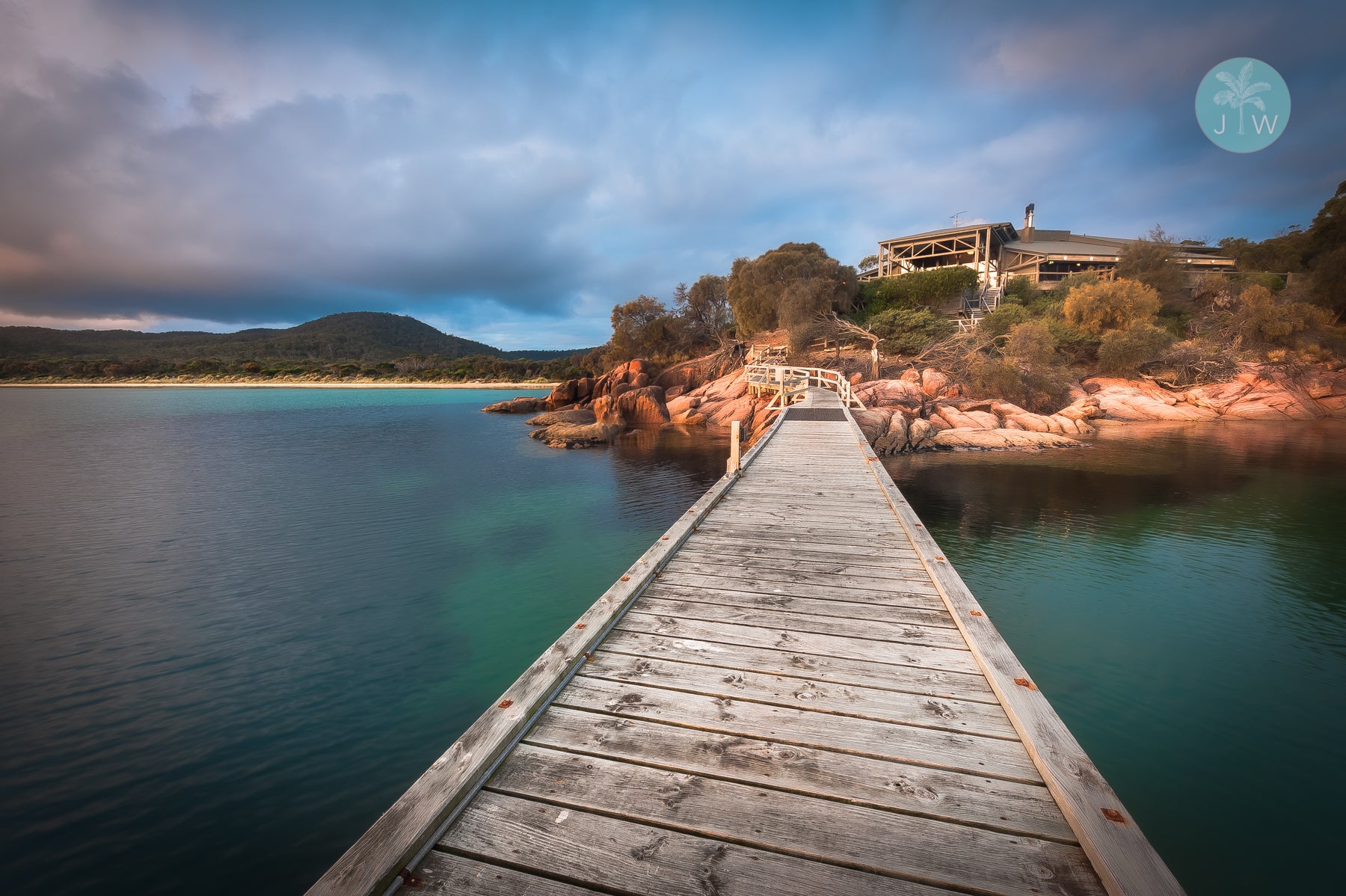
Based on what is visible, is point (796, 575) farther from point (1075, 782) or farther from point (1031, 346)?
point (1031, 346)

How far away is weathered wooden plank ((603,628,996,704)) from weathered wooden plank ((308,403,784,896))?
33cm

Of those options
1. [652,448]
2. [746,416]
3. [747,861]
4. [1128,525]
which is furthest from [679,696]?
[746,416]

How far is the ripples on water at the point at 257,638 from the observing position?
16.0ft

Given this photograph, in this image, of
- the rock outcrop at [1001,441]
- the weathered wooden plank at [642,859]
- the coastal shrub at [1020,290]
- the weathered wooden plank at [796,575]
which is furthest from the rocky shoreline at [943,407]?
the weathered wooden plank at [642,859]

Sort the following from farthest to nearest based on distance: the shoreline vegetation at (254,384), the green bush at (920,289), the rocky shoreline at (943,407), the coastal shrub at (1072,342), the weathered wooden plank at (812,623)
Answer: the shoreline vegetation at (254,384) < the green bush at (920,289) < the coastal shrub at (1072,342) < the rocky shoreline at (943,407) < the weathered wooden plank at (812,623)

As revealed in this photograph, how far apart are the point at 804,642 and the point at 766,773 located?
55.8 inches

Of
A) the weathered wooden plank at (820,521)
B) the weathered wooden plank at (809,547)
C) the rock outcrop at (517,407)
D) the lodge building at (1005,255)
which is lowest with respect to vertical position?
the weathered wooden plank at (809,547)

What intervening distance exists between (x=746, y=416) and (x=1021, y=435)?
12.1 meters

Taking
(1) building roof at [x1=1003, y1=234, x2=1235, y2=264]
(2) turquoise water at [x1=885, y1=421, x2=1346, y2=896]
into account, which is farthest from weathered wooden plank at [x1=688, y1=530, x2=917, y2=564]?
(1) building roof at [x1=1003, y1=234, x2=1235, y2=264]

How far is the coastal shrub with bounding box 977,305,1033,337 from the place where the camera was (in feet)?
99.8

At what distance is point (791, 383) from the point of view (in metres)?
26.6

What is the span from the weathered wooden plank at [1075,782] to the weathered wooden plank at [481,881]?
6.33ft

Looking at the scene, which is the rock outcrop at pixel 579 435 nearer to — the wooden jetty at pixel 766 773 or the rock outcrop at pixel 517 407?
the rock outcrop at pixel 517 407

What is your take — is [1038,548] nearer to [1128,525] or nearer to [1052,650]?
[1128,525]
